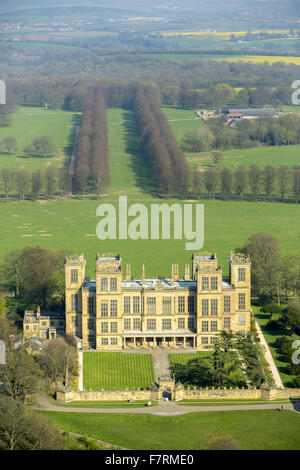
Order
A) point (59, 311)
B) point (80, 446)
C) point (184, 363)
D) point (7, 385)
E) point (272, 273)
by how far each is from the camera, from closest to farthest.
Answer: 1. point (80, 446)
2. point (7, 385)
3. point (184, 363)
4. point (59, 311)
5. point (272, 273)

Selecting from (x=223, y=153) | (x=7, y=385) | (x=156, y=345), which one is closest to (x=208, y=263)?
(x=156, y=345)

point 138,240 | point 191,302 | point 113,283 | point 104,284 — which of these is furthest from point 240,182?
point 104,284

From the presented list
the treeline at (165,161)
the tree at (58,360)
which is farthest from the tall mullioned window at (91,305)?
the treeline at (165,161)

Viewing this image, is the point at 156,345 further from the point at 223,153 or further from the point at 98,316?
the point at 223,153

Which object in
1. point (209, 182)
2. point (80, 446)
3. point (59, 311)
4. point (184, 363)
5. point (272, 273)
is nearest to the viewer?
point (80, 446)

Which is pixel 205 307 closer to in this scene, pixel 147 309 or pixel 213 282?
pixel 213 282

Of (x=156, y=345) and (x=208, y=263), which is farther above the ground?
(x=208, y=263)

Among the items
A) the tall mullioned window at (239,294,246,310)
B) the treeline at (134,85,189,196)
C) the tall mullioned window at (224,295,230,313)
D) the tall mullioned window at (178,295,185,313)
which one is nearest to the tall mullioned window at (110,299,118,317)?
the tall mullioned window at (178,295,185,313)
